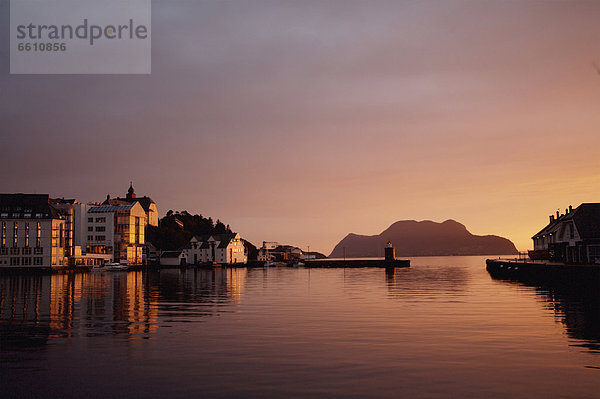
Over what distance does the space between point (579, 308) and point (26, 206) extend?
6079 inches

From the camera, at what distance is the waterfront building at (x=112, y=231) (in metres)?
187

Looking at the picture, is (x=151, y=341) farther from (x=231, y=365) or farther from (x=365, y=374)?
(x=365, y=374)

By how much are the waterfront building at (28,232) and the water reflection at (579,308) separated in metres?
135

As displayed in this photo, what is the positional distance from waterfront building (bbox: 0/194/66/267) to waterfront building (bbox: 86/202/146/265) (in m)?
28.3

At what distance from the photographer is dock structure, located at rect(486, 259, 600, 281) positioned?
64.4 metres

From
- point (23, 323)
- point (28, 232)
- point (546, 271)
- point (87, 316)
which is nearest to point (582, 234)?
point (546, 271)

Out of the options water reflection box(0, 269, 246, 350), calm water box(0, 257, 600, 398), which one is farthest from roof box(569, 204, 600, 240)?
water reflection box(0, 269, 246, 350)

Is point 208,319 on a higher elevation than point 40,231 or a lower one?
lower

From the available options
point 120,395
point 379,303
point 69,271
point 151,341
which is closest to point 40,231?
point 69,271

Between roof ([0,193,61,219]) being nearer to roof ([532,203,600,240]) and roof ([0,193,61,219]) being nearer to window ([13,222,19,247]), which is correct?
window ([13,222,19,247])

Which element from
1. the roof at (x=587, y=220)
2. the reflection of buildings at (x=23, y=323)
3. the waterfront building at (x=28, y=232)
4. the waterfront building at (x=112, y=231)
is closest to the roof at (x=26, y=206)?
the waterfront building at (x=28, y=232)

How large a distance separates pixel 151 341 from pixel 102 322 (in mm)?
9474

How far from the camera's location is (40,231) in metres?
153

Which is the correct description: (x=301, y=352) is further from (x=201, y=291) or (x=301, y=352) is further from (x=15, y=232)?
(x=15, y=232)
